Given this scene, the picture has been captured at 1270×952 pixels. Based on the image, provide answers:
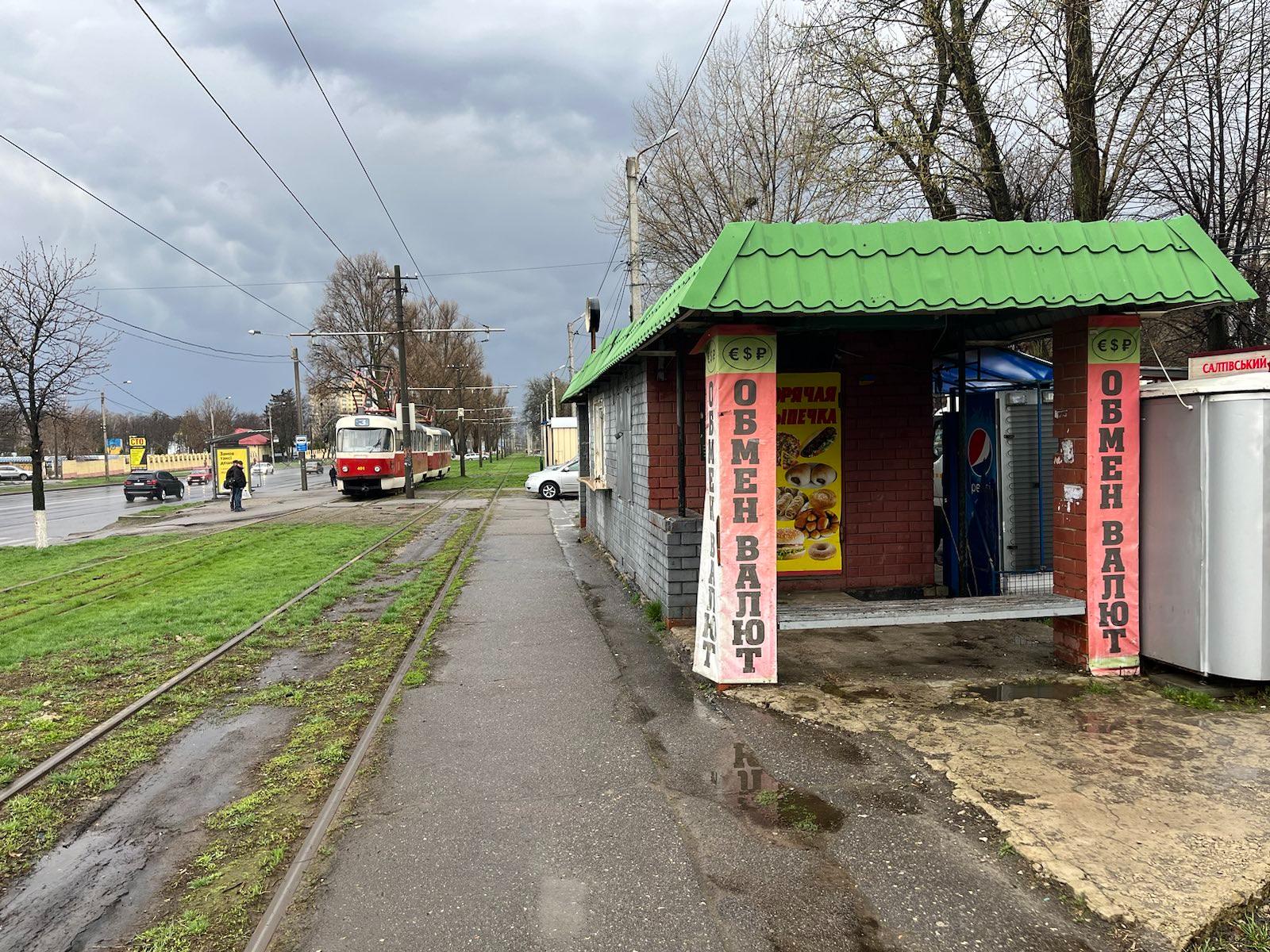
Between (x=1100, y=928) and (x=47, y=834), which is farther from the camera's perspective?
(x=47, y=834)

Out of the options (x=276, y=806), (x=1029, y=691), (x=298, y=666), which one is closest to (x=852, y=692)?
(x=1029, y=691)

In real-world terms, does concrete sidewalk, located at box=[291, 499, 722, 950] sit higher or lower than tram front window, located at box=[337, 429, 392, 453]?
lower

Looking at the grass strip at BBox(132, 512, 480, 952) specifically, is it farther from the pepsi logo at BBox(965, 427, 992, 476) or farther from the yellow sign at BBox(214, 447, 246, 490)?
the yellow sign at BBox(214, 447, 246, 490)

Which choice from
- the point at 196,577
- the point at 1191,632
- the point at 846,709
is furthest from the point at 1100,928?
the point at 196,577

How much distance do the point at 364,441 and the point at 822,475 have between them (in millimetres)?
24636

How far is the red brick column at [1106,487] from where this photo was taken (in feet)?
19.3

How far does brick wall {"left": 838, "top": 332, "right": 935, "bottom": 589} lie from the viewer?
8328 millimetres

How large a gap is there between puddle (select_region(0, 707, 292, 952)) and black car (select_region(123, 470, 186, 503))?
3467 centimetres

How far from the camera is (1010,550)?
881cm

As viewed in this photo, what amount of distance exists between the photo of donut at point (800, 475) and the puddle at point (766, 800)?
4.11 metres

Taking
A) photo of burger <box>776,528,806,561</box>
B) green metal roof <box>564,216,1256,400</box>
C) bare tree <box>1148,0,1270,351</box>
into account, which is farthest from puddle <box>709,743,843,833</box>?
bare tree <box>1148,0,1270,351</box>

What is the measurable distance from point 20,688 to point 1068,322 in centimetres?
847

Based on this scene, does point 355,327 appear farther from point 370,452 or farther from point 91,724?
point 91,724

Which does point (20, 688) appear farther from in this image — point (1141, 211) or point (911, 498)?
point (1141, 211)
